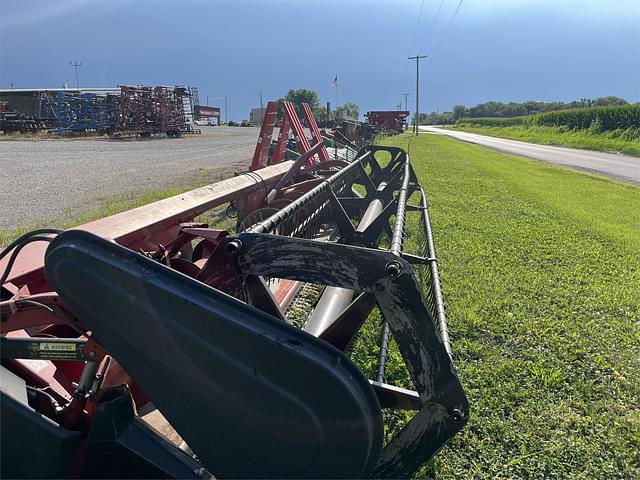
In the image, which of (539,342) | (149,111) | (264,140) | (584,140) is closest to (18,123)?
(149,111)

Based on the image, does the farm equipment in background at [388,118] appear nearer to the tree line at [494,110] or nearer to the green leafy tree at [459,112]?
the tree line at [494,110]

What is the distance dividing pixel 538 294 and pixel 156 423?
3.56 meters

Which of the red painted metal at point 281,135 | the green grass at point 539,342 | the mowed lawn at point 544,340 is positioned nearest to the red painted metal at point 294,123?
the red painted metal at point 281,135

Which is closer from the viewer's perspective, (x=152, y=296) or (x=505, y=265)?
(x=152, y=296)

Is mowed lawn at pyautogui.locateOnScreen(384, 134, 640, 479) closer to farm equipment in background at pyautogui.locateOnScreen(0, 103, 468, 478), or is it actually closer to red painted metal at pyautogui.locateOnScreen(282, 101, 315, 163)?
farm equipment in background at pyautogui.locateOnScreen(0, 103, 468, 478)

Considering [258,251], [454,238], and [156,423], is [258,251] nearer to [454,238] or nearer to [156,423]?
[156,423]

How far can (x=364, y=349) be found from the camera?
3404 millimetres

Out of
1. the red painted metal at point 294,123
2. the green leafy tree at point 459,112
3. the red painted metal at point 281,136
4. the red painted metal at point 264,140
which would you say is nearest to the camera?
the red painted metal at point 264,140

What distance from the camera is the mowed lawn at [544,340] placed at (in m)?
2.51

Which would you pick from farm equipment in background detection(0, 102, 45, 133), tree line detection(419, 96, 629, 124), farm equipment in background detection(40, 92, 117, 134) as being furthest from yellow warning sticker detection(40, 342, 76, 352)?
tree line detection(419, 96, 629, 124)

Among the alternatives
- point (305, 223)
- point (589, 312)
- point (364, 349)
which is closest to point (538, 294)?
point (589, 312)

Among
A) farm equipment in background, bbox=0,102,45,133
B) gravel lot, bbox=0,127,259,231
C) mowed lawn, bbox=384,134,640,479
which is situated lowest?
mowed lawn, bbox=384,134,640,479

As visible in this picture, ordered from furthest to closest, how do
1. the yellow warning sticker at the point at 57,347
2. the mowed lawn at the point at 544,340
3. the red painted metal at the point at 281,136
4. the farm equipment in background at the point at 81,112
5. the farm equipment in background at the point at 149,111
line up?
the farm equipment in background at the point at 81,112
the farm equipment in background at the point at 149,111
the red painted metal at the point at 281,136
the mowed lawn at the point at 544,340
the yellow warning sticker at the point at 57,347

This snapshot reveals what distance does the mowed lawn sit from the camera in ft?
8.22
